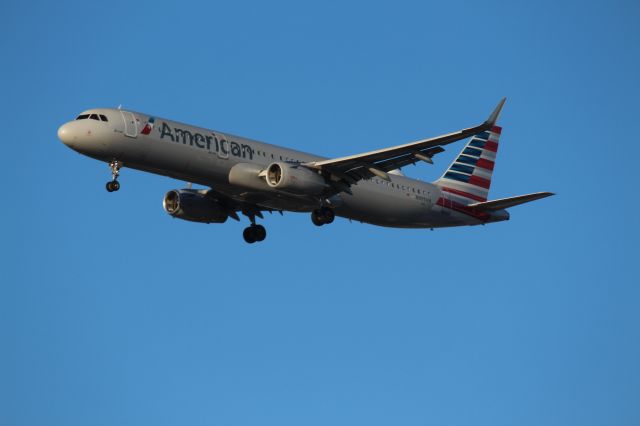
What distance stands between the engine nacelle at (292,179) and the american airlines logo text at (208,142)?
1.56 meters

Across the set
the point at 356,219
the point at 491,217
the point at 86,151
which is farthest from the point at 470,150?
the point at 86,151

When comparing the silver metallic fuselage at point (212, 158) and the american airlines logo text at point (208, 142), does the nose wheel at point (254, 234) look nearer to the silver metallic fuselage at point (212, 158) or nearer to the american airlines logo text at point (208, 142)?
the silver metallic fuselage at point (212, 158)

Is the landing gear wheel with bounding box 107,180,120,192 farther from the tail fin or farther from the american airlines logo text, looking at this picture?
the tail fin

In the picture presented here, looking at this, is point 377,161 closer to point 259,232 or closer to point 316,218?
point 316,218

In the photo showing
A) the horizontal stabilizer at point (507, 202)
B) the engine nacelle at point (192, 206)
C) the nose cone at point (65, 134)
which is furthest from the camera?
the engine nacelle at point (192, 206)

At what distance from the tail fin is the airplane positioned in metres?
0.14

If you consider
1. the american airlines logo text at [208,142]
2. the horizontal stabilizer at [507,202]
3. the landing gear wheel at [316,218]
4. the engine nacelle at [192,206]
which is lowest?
the landing gear wheel at [316,218]

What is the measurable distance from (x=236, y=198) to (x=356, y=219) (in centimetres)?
610

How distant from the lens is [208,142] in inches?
1871

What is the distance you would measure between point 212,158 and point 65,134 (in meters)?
6.32

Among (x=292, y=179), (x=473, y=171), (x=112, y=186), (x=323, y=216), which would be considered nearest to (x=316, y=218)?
(x=323, y=216)

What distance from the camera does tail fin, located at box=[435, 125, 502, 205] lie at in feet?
187

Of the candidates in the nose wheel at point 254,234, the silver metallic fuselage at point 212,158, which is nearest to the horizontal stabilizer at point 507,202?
the silver metallic fuselage at point 212,158

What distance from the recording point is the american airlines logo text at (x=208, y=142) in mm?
46812
